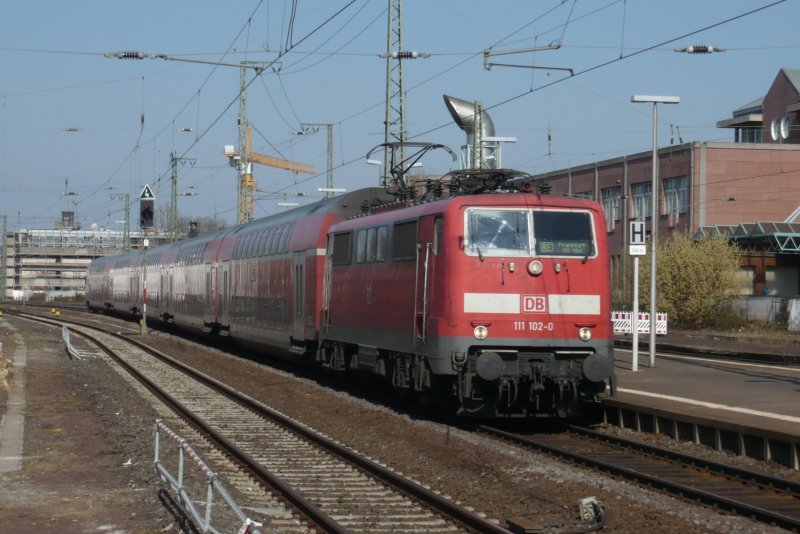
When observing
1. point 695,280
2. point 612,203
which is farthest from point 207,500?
point 612,203

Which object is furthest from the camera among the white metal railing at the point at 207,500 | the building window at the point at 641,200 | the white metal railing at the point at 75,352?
the building window at the point at 641,200

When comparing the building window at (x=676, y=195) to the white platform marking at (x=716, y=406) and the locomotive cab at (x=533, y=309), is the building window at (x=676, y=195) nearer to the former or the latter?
the white platform marking at (x=716, y=406)

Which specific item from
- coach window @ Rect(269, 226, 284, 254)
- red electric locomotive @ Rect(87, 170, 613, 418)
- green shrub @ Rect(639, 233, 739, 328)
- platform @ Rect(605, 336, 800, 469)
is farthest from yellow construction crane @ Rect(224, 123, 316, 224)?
red electric locomotive @ Rect(87, 170, 613, 418)

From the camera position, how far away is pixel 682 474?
12672 mm

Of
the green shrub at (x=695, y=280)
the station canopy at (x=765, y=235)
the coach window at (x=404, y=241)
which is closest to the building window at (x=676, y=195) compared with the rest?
the station canopy at (x=765, y=235)

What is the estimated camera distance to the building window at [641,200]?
60.2 m

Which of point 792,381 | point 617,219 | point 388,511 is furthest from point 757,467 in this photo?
point 617,219

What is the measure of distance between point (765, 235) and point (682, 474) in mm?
42342

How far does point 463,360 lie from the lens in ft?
51.2

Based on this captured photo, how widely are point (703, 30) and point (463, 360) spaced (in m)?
7.74

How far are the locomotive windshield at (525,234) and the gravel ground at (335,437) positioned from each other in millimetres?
2790

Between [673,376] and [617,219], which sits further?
[617,219]

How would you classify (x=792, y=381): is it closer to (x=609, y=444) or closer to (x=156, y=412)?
(x=609, y=444)

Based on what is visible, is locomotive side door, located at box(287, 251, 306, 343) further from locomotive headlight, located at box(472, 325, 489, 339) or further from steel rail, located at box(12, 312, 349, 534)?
locomotive headlight, located at box(472, 325, 489, 339)
